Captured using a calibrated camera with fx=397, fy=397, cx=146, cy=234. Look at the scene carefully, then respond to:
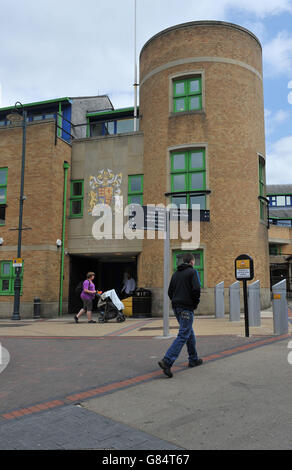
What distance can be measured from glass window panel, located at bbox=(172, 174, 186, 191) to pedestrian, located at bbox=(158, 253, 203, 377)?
10.8 meters

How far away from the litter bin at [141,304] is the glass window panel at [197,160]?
5.62 meters

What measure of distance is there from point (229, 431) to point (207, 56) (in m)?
16.2

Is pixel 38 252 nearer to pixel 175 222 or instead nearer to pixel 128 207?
pixel 128 207

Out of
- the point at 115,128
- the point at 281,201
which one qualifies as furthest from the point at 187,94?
the point at 281,201

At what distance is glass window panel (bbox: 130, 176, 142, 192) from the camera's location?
17.5 m

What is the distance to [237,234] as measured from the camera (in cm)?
1584

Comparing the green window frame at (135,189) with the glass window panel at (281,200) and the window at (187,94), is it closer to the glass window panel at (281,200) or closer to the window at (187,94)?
the window at (187,94)

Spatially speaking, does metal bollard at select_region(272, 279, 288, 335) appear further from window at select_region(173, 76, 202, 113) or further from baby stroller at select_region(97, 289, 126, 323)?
window at select_region(173, 76, 202, 113)

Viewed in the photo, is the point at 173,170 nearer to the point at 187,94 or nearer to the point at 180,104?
the point at 180,104

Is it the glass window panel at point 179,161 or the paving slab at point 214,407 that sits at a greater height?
the glass window panel at point 179,161

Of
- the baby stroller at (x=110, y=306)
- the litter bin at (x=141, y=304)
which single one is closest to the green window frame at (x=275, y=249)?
the litter bin at (x=141, y=304)

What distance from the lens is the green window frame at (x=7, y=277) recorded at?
56.1 ft

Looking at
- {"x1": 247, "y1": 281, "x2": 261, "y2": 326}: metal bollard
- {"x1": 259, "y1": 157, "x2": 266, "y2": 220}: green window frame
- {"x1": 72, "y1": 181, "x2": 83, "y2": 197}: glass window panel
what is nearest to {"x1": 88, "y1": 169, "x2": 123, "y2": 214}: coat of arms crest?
{"x1": 72, "y1": 181, "x2": 83, "y2": 197}: glass window panel

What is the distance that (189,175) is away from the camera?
1647cm
